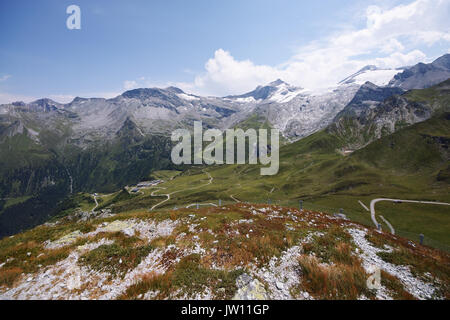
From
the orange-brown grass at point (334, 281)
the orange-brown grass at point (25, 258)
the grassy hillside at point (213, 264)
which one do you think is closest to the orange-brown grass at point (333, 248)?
the grassy hillside at point (213, 264)

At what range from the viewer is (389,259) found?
51.2 feet

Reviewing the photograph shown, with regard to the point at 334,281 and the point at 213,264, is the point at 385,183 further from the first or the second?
the point at 213,264

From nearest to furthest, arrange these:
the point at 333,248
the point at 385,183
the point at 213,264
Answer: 1. the point at 213,264
2. the point at 333,248
3. the point at 385,183

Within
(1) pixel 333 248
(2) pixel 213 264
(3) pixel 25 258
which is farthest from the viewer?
(1) pixel 333 248

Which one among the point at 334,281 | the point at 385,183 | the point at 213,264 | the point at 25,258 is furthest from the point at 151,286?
the point at 385,183

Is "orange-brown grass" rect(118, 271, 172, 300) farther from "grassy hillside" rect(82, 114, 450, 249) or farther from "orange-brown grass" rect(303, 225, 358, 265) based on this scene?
"grassy hillside" rect(82, 114, 450, 249)

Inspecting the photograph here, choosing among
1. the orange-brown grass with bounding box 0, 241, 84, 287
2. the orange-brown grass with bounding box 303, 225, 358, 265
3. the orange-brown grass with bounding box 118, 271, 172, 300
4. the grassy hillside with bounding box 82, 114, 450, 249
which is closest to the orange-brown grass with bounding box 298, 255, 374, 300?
the orange-brown grass with bounding box 303, 225, 358, 265

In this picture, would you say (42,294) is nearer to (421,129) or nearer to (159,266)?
(159,266)

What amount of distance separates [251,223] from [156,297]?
43.7 ft

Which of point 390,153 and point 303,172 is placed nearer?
point 390,153

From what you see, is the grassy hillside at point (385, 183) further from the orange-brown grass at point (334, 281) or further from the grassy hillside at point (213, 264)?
the orange-brown grass at point (334, 281)

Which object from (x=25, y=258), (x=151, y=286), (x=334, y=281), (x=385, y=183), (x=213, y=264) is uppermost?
(x=334, y=281)
